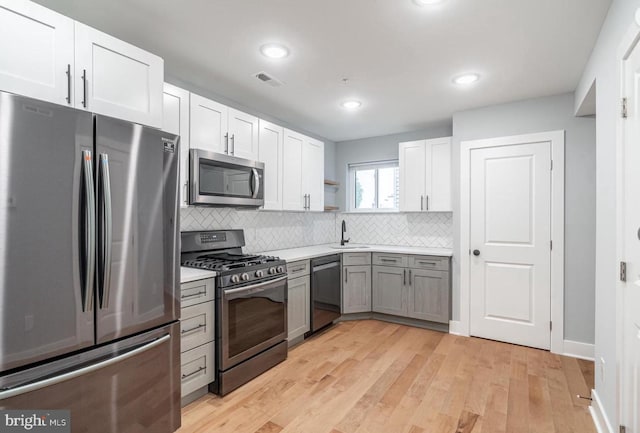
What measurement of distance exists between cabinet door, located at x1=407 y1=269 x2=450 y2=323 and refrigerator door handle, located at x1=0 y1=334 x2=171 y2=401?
2.90m

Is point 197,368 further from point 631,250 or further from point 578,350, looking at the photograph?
point 578,350

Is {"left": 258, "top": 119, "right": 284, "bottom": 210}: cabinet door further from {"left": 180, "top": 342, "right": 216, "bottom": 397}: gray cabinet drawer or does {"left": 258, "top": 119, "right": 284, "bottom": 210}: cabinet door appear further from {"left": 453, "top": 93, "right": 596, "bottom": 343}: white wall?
{"left": 453, "top": 93, "right": 596, "bottom": 343}: white wall

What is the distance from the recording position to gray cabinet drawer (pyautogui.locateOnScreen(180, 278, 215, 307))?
2.17 meters

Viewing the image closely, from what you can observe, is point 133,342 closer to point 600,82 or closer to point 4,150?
point 4,150

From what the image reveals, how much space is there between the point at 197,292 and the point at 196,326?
231mm

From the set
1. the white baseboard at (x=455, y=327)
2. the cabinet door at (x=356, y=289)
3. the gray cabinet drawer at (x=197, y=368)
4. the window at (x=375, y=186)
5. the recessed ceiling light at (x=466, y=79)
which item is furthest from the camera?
the window at (x=375, y=186)

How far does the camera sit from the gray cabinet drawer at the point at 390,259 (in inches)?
157

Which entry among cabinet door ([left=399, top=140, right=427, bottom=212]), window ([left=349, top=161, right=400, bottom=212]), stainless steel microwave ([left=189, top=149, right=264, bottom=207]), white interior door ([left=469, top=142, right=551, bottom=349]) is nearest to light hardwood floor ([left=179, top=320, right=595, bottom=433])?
white interior door ([left=469, top=142, right=551, bottom=349])

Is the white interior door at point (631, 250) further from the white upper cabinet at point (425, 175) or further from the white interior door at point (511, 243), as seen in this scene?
the white upper cabinet at point (425, 175)

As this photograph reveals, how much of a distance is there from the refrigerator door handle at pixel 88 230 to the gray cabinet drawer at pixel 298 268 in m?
1.90

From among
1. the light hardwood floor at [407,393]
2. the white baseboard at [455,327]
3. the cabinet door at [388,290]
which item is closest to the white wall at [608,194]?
the light hardwood floor at [407,393]

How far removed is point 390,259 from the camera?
4.09m

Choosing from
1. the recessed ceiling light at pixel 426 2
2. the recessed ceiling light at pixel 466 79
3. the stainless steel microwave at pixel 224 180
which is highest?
the recessed ceiling light at pixel 466 79

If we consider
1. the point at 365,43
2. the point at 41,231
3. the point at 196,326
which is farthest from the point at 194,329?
the point at 365,43
